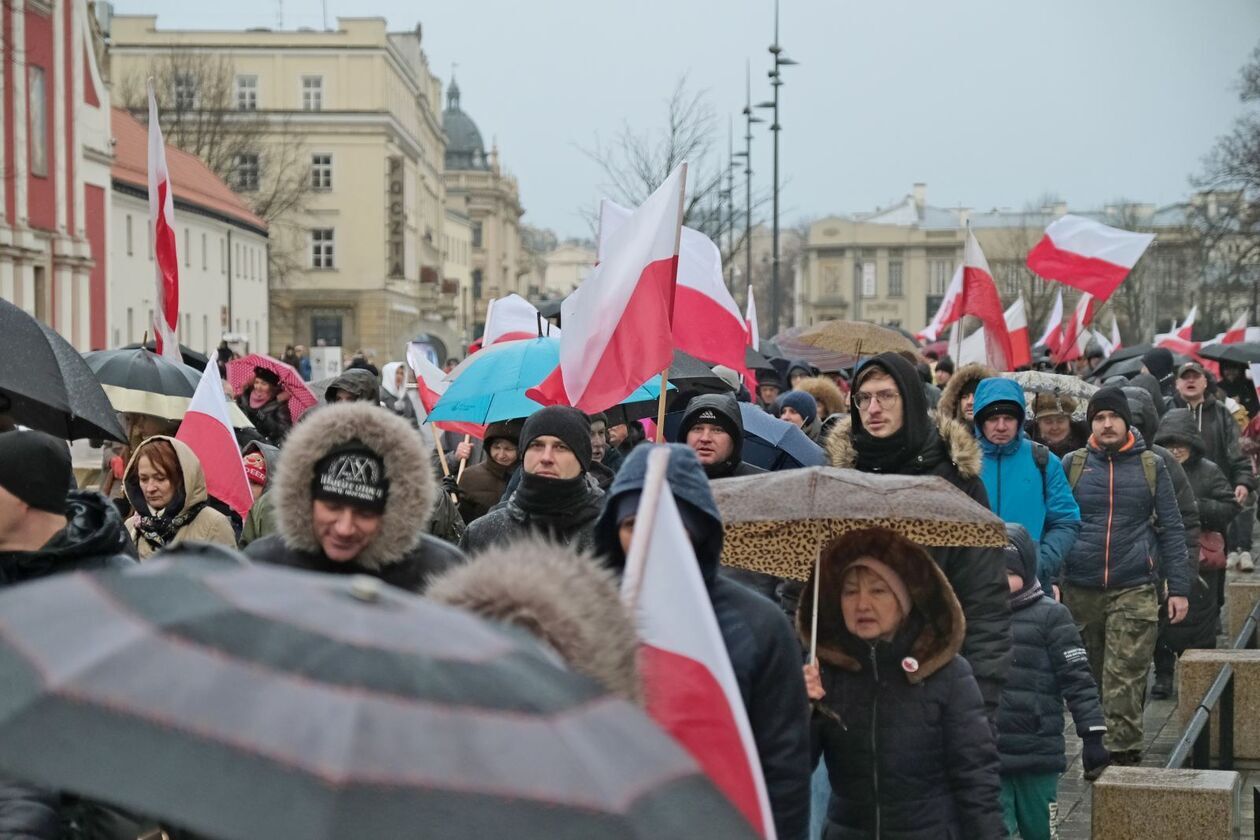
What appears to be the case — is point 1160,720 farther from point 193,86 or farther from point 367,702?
point 193,86

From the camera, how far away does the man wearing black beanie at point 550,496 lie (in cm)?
670

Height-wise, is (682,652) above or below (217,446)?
below

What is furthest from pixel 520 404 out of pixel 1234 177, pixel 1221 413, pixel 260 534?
pixel 1234 177

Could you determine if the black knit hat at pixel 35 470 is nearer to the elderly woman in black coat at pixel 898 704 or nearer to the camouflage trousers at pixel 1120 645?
the elderly woman in black coat at pixel 898 704

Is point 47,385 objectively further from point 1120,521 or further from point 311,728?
point 1120,521

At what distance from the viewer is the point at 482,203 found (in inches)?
6412

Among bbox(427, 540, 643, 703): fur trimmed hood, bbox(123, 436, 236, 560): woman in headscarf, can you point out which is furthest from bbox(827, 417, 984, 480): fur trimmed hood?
bbox(427, 540, 643, 703): fur trimmed hood

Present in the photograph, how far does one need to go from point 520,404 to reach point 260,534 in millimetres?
2205

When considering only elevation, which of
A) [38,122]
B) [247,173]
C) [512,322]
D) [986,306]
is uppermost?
[247,173]

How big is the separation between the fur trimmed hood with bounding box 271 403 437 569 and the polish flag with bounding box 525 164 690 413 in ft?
8.47

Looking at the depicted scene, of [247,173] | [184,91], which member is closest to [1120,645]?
[184,91]

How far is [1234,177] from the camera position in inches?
1986

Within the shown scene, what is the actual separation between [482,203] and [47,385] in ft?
516

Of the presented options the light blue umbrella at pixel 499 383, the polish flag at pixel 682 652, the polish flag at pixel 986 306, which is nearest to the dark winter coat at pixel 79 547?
the polish flag at pixel 682 652
